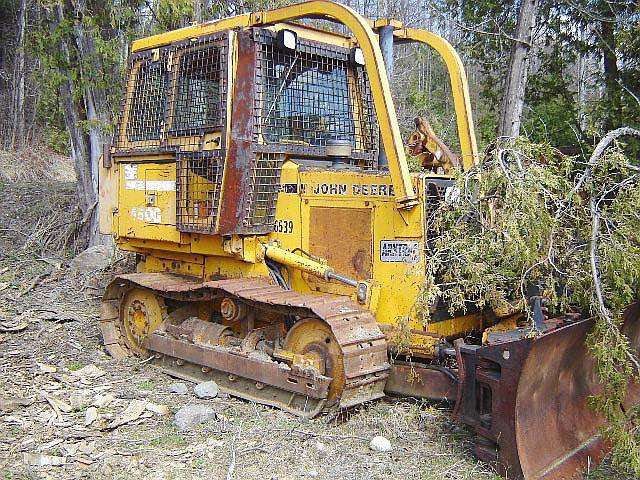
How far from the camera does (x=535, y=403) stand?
4605mm

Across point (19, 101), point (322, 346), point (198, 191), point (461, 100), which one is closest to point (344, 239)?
point (322, 346)

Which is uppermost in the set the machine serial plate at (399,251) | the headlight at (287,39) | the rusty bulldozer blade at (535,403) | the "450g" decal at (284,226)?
the headlight at (287,39)

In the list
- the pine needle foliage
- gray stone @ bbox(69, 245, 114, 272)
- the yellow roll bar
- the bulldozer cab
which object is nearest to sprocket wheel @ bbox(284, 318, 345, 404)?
the pine needle foliage

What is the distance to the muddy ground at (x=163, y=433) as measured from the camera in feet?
14.9

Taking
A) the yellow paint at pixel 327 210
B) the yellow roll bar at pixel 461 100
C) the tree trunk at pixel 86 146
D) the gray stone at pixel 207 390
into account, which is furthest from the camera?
the tree trunk at pixel 86 146

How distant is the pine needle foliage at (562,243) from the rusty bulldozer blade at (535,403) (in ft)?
0.94

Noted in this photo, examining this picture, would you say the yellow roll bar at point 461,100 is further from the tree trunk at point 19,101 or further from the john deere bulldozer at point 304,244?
the tree trunk at point 19,101

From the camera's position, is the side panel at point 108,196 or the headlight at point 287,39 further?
the side panel at point 108,196

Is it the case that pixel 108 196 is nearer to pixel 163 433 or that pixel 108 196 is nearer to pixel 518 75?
pixel 163 433

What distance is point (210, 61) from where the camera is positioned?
609cm

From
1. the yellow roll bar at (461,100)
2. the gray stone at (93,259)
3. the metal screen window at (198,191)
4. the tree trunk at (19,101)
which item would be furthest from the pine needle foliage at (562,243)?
the tree trunk at (19,101)

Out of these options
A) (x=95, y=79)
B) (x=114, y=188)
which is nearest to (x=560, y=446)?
(x=114, y=188)

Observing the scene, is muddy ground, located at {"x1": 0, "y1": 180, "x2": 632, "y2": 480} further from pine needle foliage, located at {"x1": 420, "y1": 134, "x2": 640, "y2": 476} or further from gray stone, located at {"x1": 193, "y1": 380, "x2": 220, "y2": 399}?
pine needle foliage, located at {"x1": 420, "y1": 134, "x2": 640, "y2": 476}

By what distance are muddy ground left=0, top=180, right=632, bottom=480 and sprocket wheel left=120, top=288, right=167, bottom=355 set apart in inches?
10.3
